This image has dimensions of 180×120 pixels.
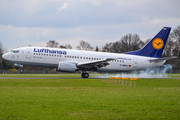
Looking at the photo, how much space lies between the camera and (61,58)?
37594 millimetres

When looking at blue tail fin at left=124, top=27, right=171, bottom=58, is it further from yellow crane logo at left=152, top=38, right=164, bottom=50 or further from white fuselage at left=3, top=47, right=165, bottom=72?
white fuselage at left=3, top=47, right=165, bottom=72

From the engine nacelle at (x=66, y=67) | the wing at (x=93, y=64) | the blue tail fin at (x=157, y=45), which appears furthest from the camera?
the blue tail fin at (x=157, y=45)

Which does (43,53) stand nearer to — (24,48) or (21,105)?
(24,48)

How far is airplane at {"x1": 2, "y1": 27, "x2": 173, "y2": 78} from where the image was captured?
36906 mm

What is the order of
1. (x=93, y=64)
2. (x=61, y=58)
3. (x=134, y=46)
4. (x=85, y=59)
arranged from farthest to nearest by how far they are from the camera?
(x=134, y=46) < (x=85, y=59) < (x=93, y=64) < (x=61, y=58)

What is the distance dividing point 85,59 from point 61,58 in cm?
383

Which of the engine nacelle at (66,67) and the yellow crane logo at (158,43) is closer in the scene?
the engine nacelle at (66,67)

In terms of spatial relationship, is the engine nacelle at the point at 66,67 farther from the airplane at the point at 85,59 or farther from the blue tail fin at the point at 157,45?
the blue tail fin at the point at 157,45

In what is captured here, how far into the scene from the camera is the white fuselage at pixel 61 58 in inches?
1454

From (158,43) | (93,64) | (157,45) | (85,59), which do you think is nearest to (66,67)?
(85,59)

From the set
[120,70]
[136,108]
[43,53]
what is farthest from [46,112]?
[120,70]

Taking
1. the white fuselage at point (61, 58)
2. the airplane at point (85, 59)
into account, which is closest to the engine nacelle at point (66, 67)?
the airplane at point (85, 59)

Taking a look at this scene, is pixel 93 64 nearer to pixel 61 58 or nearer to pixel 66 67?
pixel 66 67

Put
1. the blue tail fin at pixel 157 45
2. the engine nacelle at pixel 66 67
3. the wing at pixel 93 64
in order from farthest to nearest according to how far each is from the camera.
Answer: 1. the blue tail fin at pixel 157 45
2. the wing at pixel 93 64
3. the engine nacelle at pixel 66 67
